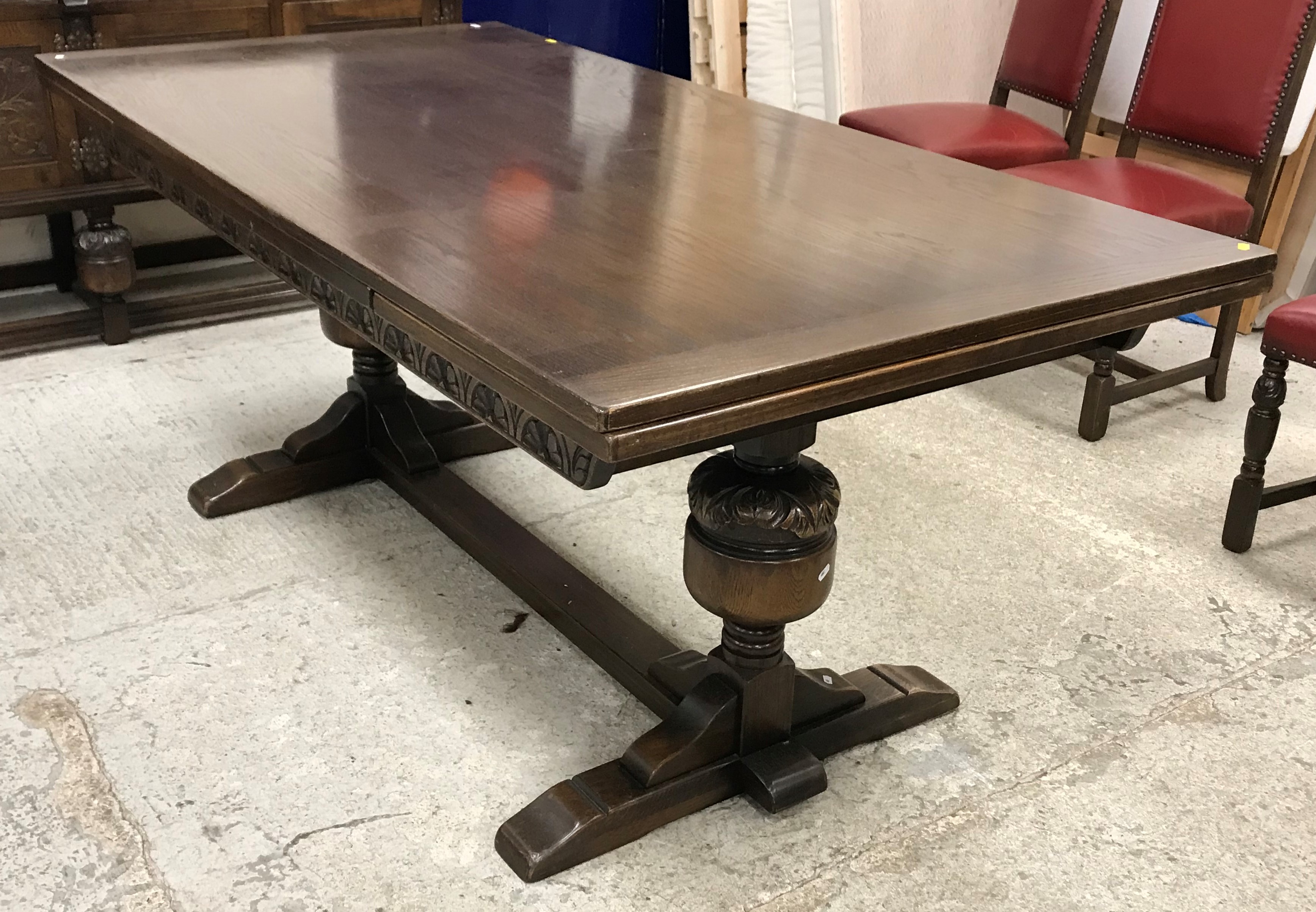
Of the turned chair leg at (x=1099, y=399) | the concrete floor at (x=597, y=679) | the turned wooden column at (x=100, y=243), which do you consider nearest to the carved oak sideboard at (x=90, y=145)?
the turned wooden column at (x=100, y=243)

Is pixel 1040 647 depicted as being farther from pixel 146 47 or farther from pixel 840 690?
pixel 146 47

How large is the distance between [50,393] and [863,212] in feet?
7.02

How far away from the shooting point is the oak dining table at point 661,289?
1374mm

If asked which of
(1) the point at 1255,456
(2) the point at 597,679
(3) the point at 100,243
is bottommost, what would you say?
(2) the point at 597,679

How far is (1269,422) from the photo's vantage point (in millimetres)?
2580

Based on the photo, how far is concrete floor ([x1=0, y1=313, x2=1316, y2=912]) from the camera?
1.76m

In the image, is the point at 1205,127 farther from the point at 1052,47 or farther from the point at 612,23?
the point at 612,23

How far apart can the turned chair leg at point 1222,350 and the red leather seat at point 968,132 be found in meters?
0.59

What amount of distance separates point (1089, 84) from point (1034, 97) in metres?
0.21

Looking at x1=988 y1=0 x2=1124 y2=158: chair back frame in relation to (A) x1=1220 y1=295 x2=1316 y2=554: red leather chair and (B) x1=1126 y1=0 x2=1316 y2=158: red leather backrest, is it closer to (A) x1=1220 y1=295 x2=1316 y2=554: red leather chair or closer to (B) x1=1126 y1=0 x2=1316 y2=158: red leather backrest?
(B) x1=1126 y1=0 x2=1316 y2=158: red leather backrest

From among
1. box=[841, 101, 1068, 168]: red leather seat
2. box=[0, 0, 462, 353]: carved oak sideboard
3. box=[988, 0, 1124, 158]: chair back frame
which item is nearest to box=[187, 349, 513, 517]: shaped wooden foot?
box=[0, 0, 462, 353]: carved oak sideboard

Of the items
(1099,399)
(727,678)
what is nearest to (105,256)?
(727,678)

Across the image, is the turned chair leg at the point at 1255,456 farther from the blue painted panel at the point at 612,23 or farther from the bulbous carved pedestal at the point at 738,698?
the blue painted panel at the point at 612,23

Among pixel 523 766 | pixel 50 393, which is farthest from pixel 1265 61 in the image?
pixel 50 393
